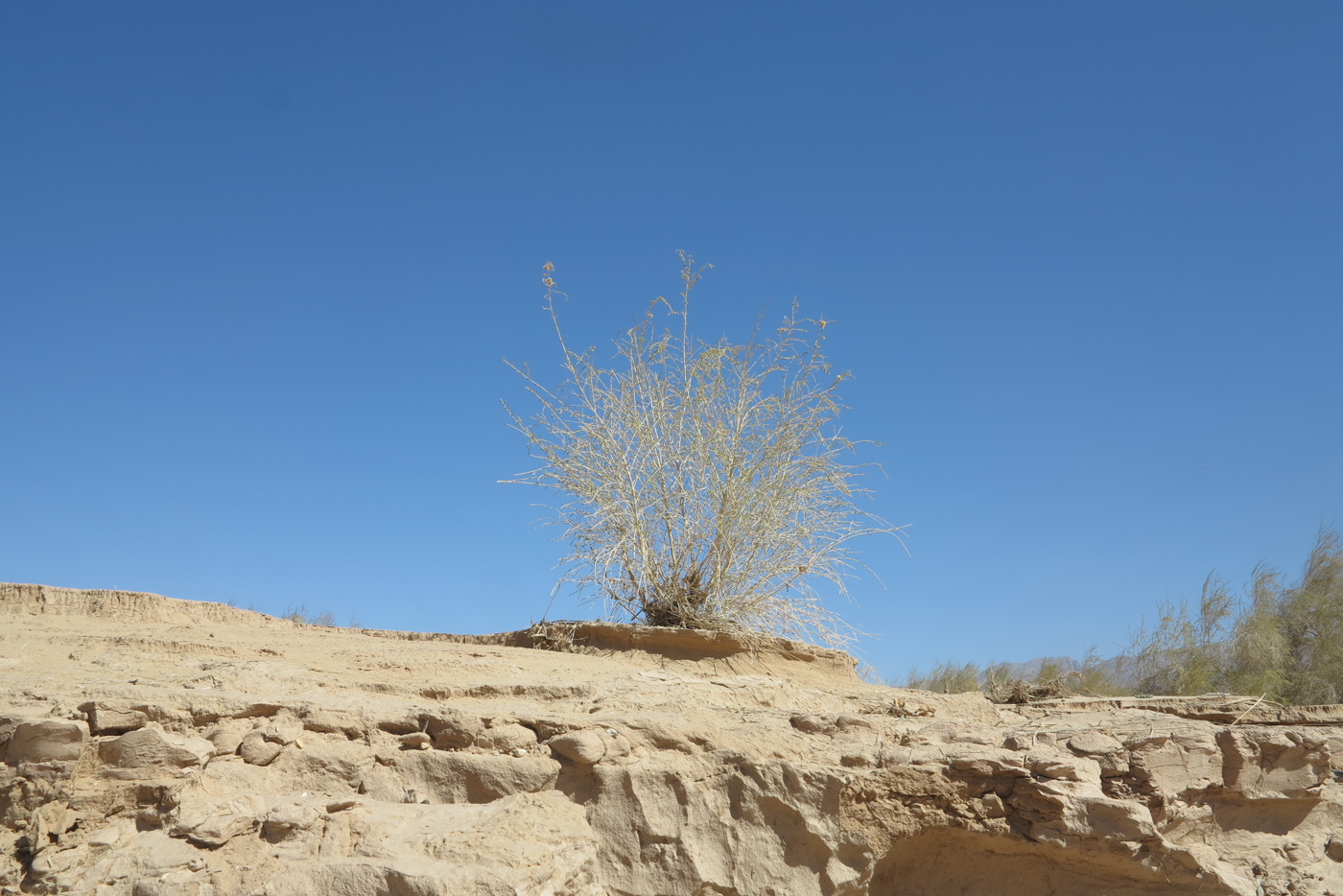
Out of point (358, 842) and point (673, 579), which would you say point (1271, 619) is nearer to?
point (673, 579)

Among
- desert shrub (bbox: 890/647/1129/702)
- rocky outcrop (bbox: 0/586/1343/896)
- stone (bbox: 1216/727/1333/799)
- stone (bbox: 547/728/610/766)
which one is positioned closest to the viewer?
rocky outcrop (bbox: 0/586/1343/896)

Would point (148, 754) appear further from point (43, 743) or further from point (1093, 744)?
point (1093, 744)

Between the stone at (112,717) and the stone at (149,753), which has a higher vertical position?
the stone at (112,717)

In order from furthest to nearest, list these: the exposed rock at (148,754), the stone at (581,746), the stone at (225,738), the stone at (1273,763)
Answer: the stone at (1273,763) < the stone at (581,746) < the stone at (225,738) < the exposed rock at (148,754)

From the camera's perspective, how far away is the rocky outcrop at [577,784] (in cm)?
310

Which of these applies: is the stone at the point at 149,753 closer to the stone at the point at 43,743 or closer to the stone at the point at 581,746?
the stone at the point at 43,743

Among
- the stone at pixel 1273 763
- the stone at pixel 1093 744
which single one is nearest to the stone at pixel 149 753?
the stone at pixel 1093 744

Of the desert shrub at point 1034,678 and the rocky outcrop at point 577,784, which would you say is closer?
the rocky outcrop at point 577,784

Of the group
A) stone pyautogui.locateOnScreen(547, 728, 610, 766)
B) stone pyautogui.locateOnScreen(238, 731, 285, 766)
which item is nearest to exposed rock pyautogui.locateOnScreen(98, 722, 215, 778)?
stone pyautogui.locateOnScreen(238, 731, 285, 766)

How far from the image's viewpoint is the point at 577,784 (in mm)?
3545

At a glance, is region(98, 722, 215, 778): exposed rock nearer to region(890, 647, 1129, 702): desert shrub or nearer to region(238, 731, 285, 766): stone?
region(238, 731, 285, 766): stone

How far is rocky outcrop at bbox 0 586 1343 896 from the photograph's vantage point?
3.10 metres

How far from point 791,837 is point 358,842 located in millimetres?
1587

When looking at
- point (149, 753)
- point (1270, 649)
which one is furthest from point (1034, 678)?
point (149, 753)
